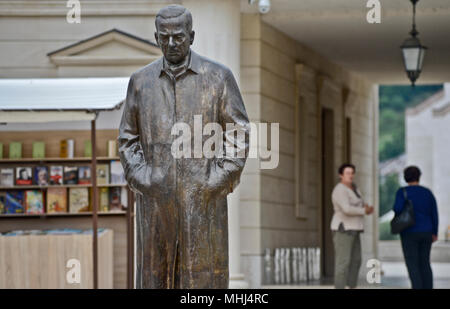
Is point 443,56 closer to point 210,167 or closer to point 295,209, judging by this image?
point 295,209

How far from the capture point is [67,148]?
16.5 m

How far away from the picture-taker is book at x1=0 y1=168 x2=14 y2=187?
16312 mm

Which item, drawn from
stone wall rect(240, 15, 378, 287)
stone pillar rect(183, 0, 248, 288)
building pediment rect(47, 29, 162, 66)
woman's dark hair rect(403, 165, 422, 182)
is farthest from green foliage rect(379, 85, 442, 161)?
woman's dark hair rect(403, 165, 422, 182)

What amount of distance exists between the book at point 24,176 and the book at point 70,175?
47 centimetres

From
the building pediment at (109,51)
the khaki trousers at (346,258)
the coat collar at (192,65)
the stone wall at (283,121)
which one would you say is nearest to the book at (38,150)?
the building pediment at (109,51)

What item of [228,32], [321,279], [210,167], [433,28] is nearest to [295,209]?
[321,279]

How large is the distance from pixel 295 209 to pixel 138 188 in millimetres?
13131

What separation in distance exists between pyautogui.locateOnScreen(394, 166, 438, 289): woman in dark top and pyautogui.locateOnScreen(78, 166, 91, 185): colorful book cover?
4.18 meters

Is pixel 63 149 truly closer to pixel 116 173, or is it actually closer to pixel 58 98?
pixel 116 173

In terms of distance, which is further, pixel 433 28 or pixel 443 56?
pixel 443 56

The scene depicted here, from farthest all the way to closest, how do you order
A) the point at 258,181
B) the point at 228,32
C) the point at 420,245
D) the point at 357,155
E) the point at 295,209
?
1. the point at 357,155
2. the point at 295,209
3. the point at 258,181
4. the point at 228,32
5. the point at 420,245

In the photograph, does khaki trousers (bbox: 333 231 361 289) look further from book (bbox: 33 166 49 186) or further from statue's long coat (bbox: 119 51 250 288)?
statue's long coat (bbox: 119 51 250 288)

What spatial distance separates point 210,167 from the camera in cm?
717

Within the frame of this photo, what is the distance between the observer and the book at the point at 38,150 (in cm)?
1640
